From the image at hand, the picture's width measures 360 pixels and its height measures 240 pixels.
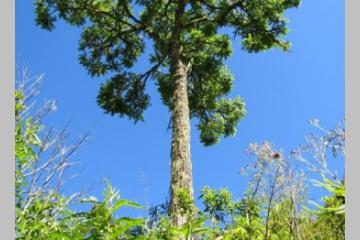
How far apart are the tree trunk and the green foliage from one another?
28 centimetres

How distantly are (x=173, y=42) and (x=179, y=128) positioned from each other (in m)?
3.14

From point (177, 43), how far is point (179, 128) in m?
3.02

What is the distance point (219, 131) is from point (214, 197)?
1552 centimetres

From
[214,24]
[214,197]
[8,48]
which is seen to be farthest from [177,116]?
[8,48]

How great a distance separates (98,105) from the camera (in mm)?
17938

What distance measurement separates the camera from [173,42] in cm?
1492

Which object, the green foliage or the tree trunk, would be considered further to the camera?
the green foliage

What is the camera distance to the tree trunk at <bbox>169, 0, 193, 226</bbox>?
11.5 m

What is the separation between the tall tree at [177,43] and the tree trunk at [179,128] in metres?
0.04

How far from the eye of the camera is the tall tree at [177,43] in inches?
621

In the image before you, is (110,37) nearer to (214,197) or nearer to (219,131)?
(219,131)

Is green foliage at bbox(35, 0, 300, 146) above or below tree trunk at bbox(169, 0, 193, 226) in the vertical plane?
above

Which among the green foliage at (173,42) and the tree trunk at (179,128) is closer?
the tree trunk at (179,128)

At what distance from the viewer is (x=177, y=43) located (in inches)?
582
